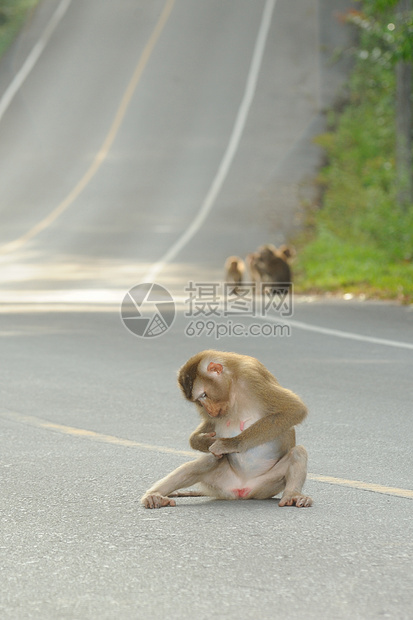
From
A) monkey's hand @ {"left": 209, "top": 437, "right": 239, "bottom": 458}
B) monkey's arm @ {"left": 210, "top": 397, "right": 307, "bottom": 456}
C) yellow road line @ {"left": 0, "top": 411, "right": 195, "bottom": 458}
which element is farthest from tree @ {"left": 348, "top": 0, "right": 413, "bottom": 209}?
monkey's hand @ {"left": 209, "top": 437, "right": 239, "bottom": 458}

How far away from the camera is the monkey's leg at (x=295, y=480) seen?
6.47 m

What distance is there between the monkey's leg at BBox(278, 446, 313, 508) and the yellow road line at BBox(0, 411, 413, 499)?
2.17 ft

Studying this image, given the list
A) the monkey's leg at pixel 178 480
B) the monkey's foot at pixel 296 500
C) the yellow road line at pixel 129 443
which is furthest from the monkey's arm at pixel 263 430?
the yellow road line at pixel 129 443

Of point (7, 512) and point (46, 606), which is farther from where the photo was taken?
point (7, 512)

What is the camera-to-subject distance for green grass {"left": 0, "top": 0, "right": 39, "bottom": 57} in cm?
5390

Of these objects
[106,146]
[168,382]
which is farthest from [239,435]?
[106,146]

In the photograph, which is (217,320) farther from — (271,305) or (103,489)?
(103,489)

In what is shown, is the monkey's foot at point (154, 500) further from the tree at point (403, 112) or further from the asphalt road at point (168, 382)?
the tree at point (403, 112)

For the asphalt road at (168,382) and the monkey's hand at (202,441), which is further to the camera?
the monkey's hand at (202,441)

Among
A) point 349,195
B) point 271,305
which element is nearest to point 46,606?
point 271,305

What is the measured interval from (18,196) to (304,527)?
32.0 metres

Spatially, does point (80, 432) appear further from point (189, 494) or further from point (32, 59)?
point (32, 59)

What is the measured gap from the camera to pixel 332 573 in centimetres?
523

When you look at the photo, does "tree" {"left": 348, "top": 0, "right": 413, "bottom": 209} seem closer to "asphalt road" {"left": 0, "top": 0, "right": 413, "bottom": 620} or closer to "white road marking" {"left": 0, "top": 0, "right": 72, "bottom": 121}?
"asphalt road" {"left": 0, "top": 0, "right": 413, "bottom": 620}
